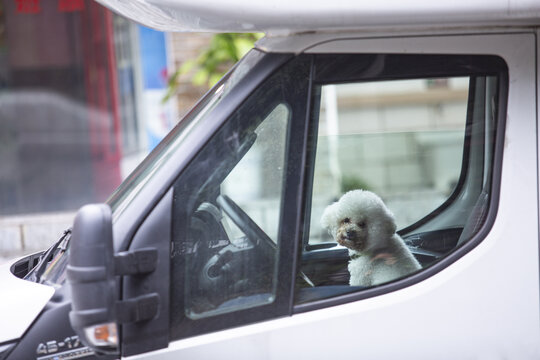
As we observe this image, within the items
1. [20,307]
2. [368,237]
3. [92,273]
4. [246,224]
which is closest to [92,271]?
[92,273]

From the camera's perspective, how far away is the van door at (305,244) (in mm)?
1856

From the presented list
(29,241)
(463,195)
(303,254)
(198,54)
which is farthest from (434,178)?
(303,254)

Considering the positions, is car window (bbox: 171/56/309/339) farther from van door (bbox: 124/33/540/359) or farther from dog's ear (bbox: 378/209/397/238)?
dog's ear (bbox: 378/209/397/238)

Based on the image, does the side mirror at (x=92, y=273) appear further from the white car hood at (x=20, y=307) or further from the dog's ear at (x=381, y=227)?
the dog's ear at (x=381, y=227)

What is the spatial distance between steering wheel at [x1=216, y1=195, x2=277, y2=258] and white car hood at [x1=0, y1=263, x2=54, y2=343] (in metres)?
0.58

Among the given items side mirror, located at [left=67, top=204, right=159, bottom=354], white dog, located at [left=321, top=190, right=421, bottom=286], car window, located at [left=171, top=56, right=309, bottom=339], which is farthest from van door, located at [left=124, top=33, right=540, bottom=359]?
side mirror, located at [left=67, top=204, right=159, bottom=354]

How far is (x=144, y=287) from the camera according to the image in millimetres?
1789

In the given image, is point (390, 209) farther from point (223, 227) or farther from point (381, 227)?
point (223, 227)

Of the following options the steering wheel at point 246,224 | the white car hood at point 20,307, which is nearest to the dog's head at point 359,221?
the steering wheel at point 246,224

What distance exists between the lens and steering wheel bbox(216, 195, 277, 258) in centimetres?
194

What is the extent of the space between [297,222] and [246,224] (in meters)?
0.24

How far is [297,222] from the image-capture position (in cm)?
190

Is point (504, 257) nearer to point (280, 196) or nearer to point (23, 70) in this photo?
point (280, 196)

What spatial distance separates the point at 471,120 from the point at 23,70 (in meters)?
7.32
